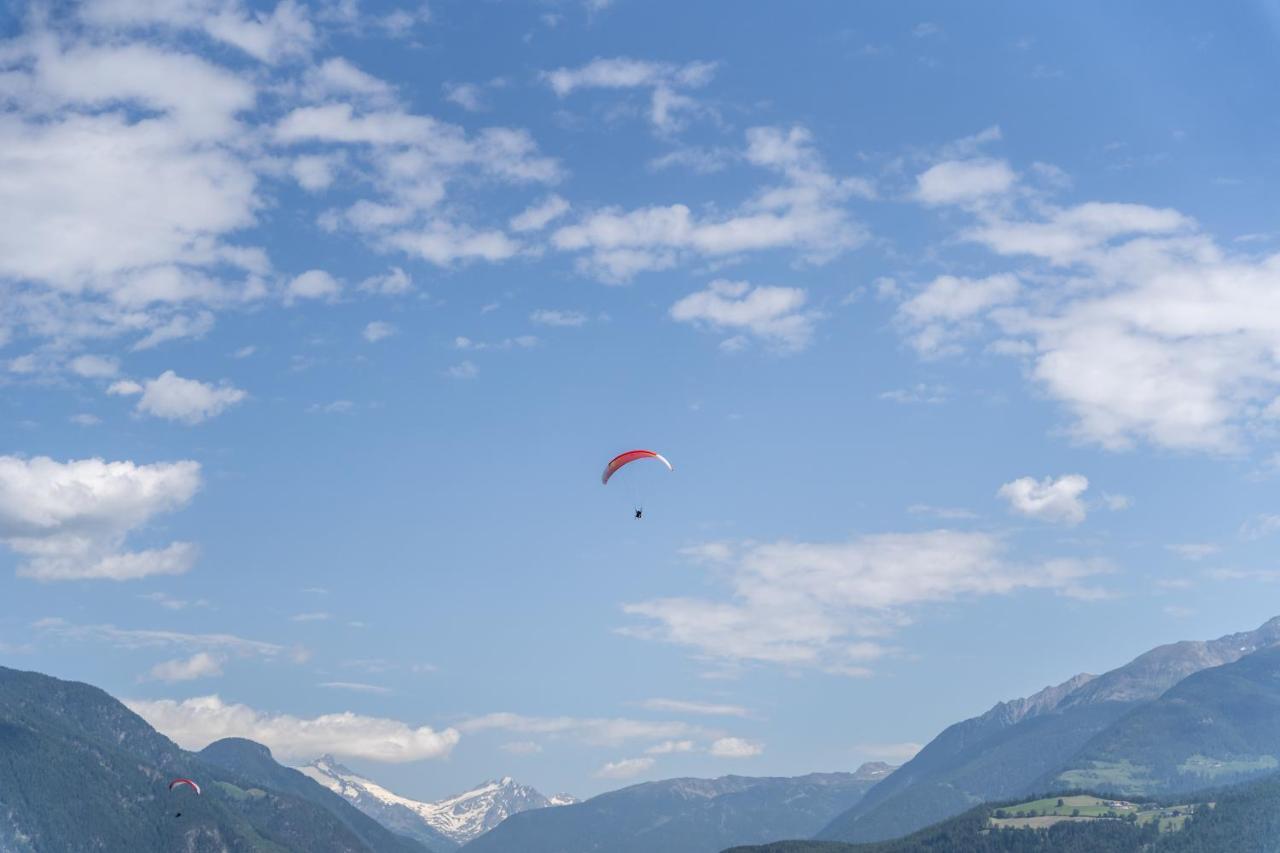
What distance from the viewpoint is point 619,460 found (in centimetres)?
16775
